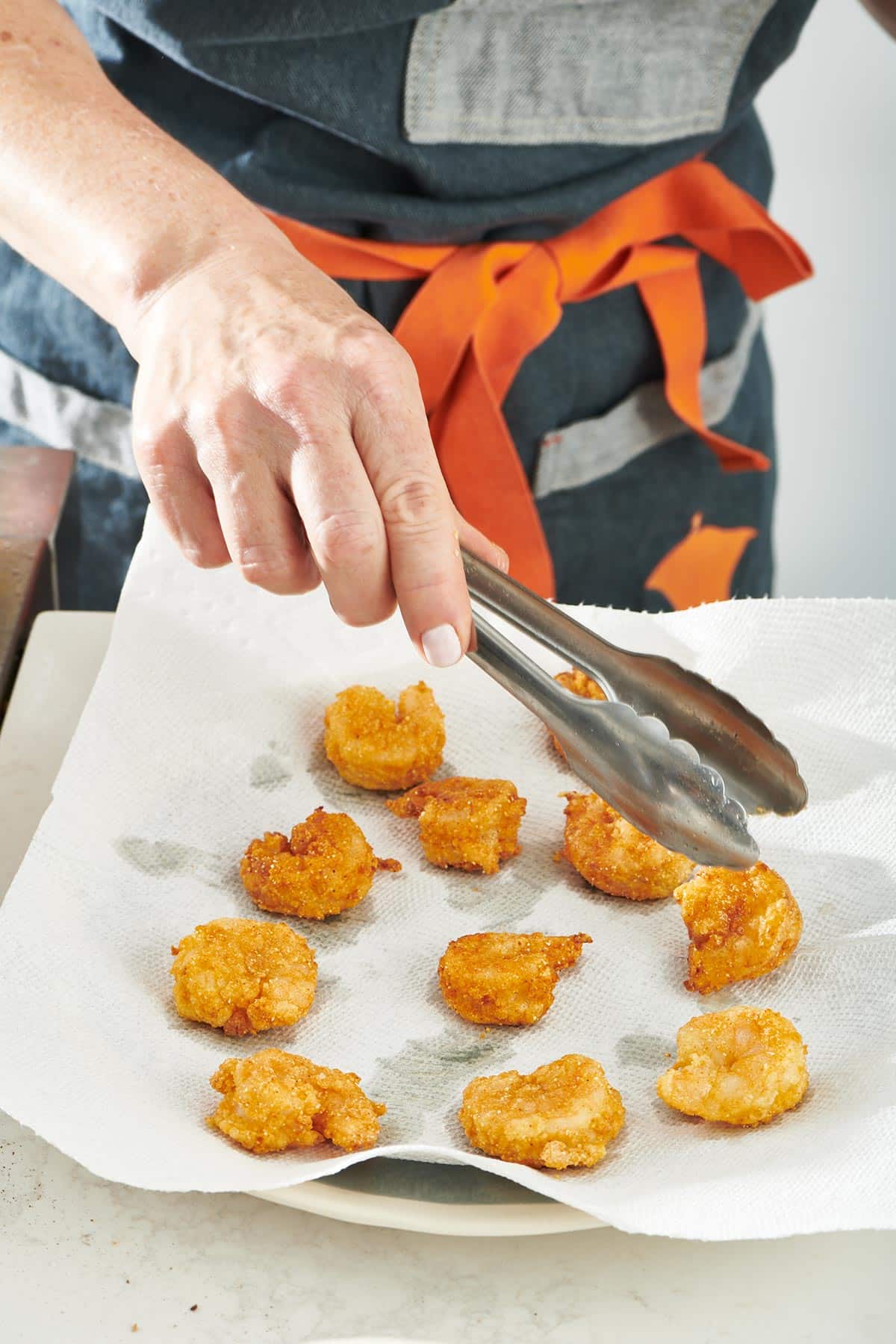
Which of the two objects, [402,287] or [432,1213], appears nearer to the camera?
[432,1213]

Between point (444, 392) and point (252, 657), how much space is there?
0.35 m

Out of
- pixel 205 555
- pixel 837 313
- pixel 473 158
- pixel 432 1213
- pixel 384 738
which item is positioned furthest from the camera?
pixel 837 313

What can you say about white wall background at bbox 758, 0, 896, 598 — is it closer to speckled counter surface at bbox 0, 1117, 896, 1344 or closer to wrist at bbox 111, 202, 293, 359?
wrist at bbox 111, 202, 293, 359

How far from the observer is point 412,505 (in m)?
0.88

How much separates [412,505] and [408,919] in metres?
0.30

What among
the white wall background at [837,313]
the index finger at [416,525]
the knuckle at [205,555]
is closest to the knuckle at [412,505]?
the index finger at [416,525]

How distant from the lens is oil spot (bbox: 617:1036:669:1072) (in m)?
0.91

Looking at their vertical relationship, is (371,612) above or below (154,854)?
above

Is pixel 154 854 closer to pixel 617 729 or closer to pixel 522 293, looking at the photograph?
pixel 617 729

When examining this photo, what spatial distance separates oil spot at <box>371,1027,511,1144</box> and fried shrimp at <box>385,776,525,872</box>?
0.47 ft

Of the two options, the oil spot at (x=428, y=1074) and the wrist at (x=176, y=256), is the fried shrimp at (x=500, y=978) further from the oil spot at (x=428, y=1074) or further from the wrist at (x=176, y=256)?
the wrist at (x=176, y=256)

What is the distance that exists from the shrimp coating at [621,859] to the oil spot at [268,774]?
22 centimetres

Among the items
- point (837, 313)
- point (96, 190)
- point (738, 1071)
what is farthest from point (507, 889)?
point (837, 313)

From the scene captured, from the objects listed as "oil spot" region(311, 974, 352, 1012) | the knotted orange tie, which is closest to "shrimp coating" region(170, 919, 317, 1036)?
"oil spot" region(311, 974, 352, 1012)
